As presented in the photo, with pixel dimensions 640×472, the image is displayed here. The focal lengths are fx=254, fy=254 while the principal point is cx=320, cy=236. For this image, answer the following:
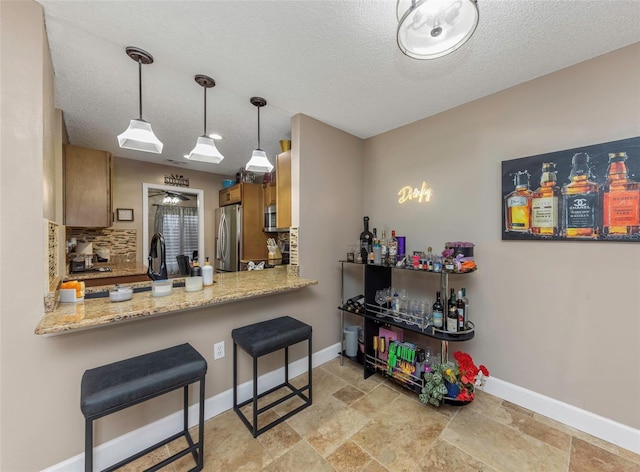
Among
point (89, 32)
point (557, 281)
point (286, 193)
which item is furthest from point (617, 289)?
point (89, 32)

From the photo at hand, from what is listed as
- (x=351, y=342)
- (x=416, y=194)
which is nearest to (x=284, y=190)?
(x=416, y=194)

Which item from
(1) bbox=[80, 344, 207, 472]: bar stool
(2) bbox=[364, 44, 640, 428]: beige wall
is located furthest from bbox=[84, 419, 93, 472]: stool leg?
(2) bbox=[364, 44, 640, 428]: beige wall

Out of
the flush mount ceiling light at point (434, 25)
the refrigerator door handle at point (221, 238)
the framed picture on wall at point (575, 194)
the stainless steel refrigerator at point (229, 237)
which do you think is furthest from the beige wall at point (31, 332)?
the refrigerator door handle at point (221, 238)

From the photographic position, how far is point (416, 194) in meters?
2.64

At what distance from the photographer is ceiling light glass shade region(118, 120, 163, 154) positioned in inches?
63.4

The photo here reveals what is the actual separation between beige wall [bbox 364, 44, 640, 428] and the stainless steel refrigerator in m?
2.77

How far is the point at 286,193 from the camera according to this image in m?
2.68

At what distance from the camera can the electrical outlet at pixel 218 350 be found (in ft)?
6.51

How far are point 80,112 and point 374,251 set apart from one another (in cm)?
308

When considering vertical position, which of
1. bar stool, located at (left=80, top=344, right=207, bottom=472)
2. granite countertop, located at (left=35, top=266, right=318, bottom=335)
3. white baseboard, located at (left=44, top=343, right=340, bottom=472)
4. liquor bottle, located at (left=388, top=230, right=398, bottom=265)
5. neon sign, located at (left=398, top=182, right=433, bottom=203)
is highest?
neon sign, located at (left=398, top=182, right=433, bottom=203)

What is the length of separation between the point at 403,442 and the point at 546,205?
6.48 feet

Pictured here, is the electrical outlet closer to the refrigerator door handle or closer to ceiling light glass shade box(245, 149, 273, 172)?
ceiling light glass shade box(245, 149, 273, 172)

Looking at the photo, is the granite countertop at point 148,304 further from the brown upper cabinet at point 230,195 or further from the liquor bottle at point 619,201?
Answer: the brown upper cabinet at point 230,195

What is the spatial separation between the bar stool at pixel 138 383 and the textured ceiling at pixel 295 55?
1.91 m
